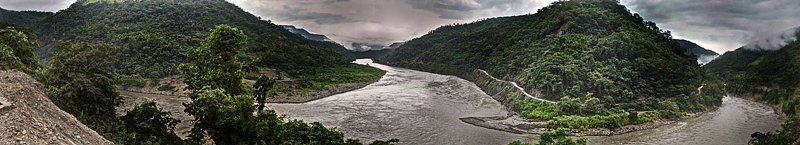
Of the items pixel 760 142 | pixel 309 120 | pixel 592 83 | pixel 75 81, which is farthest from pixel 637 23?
pixel 75 81

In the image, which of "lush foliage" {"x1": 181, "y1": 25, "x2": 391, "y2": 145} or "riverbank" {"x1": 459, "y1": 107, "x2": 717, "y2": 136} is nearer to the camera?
"lush foliage" {"x1": 181, "y1": 25, "x2": 391, "y2": 145}

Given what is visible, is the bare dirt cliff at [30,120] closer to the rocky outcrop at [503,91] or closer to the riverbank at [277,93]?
the riverbank at [277,93]

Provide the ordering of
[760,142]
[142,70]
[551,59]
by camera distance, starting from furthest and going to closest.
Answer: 1. [142,70]
2. [551,59]
3. [760,142]

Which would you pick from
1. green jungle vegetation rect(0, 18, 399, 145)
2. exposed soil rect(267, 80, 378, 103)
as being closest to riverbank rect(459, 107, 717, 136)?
green jungle vegetation rect(0, 18, 399, 145)

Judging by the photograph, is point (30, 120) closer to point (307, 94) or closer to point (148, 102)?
point (148, 102)

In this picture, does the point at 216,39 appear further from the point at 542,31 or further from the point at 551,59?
the point at 542,31

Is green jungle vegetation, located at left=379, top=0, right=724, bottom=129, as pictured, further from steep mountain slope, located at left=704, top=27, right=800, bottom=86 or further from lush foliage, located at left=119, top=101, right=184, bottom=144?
lush foliage, located at left=119, top=101, right=184, bottom=144
